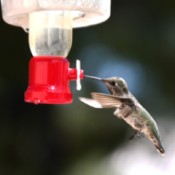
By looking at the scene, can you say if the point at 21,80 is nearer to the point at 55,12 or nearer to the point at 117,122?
the point at 117,122

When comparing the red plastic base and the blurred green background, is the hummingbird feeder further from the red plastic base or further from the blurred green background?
the blurred green background

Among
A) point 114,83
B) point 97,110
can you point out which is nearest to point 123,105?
point 114,83

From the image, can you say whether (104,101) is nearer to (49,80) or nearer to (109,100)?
(109,100)

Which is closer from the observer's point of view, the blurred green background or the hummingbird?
the hummingbird

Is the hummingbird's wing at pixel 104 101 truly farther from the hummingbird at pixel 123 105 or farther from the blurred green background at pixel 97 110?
the blurred green background at pixel 97 110

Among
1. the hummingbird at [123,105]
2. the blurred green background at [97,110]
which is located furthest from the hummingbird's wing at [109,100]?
the blurred green background at [97,110]

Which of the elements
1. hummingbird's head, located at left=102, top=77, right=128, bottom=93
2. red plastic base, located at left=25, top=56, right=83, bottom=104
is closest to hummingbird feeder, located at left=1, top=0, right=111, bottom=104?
red plastic base, located at left=25, top=56, right=83, bottom=104
